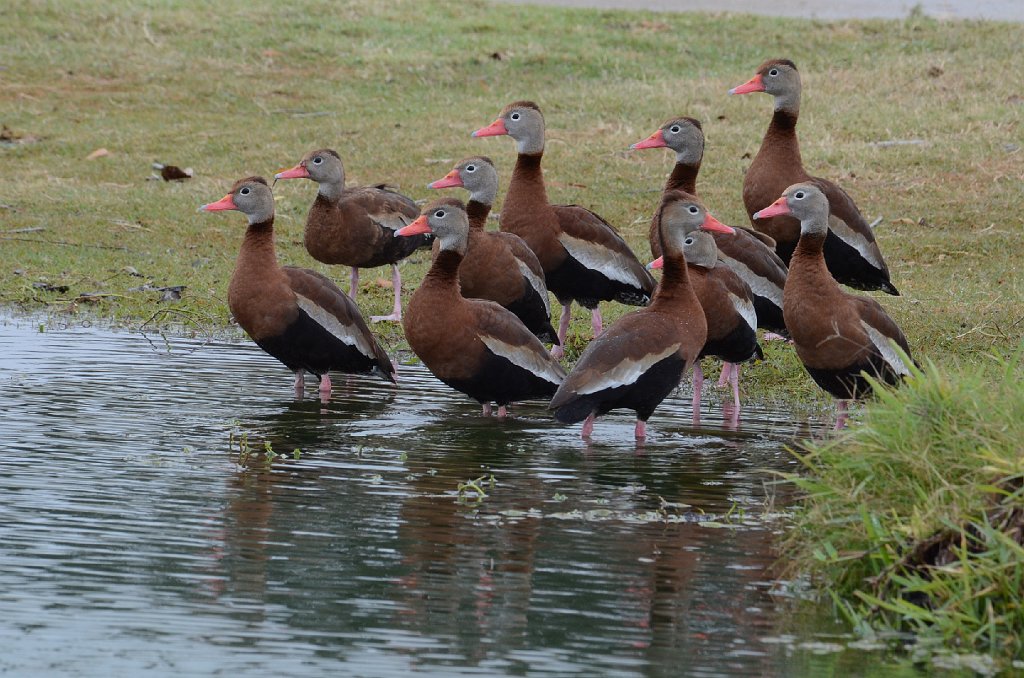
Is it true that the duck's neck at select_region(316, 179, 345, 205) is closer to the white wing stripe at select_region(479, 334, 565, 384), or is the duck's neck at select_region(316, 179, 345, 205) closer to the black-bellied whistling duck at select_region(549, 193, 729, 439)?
the white wing stripe at select_region(479, 334, 565, 384)

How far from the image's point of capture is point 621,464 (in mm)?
8227

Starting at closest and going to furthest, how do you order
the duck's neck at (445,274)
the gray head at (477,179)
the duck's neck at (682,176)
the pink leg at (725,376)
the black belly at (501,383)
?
the black belly at (501,383)
the duck's neck at (445,274)
the pink leg at (725,376)
the gray head at (477,179)
the duck's neck at (682,176)

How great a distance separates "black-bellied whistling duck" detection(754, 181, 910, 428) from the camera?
889 cm

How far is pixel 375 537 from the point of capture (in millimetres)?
6625

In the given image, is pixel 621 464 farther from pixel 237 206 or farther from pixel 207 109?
pixel 207 109

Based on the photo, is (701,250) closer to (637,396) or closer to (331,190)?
(637,396)

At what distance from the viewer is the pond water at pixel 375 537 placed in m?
5.33

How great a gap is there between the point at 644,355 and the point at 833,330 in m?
1.01

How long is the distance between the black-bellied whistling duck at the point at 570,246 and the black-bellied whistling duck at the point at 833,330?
2.40m

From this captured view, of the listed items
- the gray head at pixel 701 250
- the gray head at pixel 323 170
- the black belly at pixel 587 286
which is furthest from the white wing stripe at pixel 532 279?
the gray head at pixel 323 170

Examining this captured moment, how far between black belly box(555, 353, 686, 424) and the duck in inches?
32.3

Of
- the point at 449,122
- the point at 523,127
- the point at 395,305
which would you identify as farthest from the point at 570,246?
the point at 449,122

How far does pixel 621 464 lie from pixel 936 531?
253 centimetres

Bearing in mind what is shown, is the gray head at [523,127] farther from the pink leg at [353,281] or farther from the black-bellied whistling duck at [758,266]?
the pink leg at [353,281]
